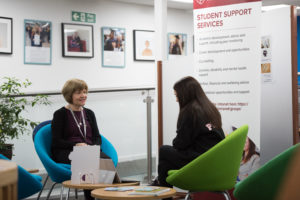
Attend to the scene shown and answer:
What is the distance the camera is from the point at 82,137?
448 centimetres

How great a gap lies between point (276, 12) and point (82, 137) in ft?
6.93

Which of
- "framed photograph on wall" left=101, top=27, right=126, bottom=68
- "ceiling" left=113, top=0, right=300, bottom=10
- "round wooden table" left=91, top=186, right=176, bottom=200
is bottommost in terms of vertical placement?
"round wooden table" left=91, top=186, right=176, bottom=200

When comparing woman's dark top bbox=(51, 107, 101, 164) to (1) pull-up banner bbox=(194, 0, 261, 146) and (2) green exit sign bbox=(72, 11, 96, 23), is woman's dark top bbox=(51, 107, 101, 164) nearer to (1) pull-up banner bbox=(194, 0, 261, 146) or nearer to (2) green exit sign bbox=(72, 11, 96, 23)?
(1) pull-up banner bbox=(194, 0, 261, 146)

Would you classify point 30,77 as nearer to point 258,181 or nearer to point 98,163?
point 98,163

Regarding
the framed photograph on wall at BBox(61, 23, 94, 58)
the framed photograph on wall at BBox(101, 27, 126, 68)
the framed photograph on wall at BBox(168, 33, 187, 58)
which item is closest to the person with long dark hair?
the framed photograph on wall at BBox(61, 23, 94, 58)

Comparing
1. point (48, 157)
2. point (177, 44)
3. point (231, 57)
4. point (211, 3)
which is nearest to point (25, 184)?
point (48, 157)

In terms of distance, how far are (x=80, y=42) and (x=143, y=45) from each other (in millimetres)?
1278

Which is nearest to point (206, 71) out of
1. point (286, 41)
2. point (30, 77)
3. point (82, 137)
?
point (286, 41)

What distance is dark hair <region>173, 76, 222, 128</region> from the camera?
3822 millimetres

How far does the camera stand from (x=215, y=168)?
353 cm

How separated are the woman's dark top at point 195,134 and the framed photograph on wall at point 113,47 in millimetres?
4275

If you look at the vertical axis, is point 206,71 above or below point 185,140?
above

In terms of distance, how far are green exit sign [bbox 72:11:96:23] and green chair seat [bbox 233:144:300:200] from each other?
548 cm

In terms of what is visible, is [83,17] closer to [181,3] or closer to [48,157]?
[181,3]
